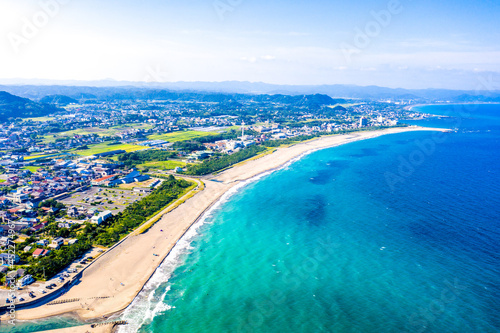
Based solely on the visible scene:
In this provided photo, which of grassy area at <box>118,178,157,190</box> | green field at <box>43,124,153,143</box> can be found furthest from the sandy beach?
green field at <box>43,124,153,143</box>

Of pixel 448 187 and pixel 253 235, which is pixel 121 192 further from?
pixel 448 187

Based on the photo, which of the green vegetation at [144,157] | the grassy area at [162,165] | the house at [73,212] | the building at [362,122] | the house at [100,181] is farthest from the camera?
the building at [362,122]

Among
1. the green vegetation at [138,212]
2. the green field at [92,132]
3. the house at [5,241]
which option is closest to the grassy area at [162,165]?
the green vegetation at [138,212]

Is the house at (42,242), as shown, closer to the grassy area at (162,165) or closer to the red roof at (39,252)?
the red roof at (39,252)

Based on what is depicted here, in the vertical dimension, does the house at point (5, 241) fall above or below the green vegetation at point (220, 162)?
below

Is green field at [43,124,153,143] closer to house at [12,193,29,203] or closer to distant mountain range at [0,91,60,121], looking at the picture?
distant mountain range at [0,91,60,121]

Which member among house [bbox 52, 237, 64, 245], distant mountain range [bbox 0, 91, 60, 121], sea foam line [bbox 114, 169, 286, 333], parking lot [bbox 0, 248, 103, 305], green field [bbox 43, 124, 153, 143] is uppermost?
distant mountain range [bbox 0, 91, 60, 121]

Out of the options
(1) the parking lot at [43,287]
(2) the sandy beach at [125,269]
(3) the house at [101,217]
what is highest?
(3) the house at [101,217]

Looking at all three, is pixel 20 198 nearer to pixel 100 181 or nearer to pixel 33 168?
pixel 100 181
